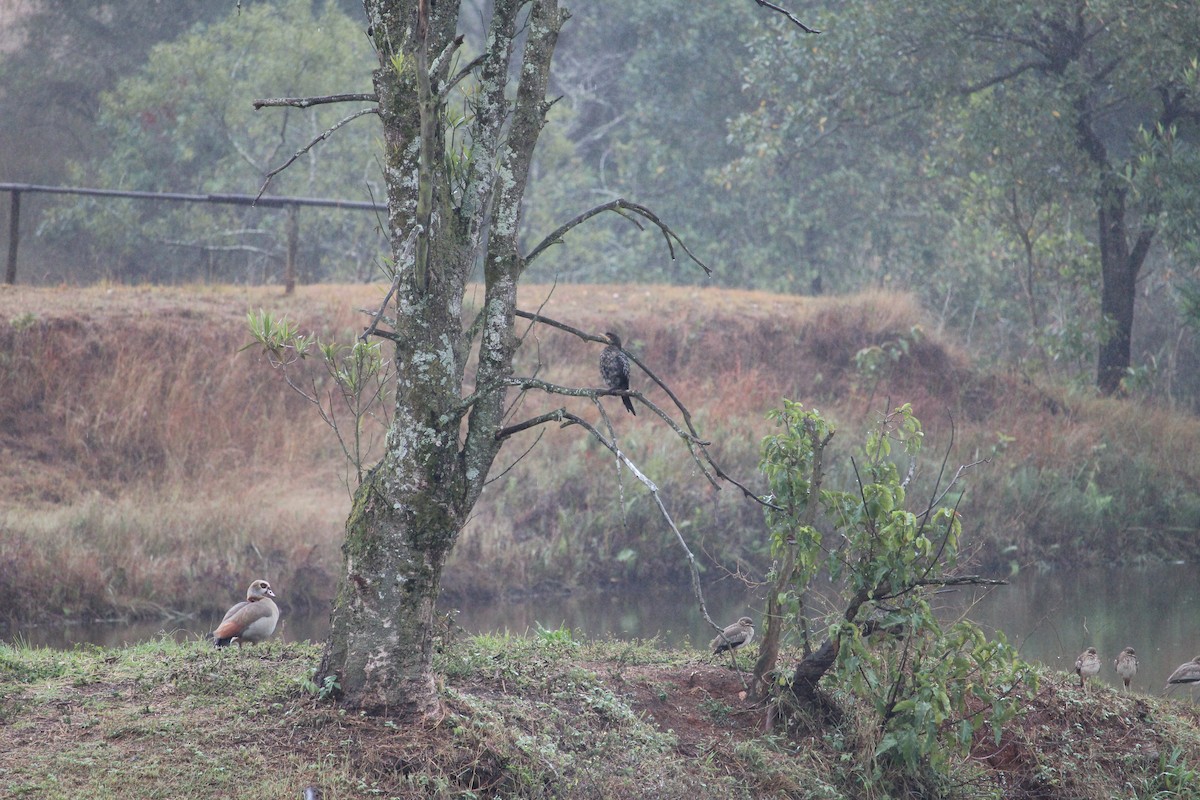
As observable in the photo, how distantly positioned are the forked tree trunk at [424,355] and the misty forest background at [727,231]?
6.26 m

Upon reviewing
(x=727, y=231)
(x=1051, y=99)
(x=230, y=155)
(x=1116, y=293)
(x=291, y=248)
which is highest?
(x=1051, y=99)

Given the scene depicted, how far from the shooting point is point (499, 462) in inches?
518

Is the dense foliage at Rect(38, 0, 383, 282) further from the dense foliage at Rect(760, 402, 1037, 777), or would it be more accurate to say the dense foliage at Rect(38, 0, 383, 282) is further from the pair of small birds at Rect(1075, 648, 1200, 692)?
the dense foliage at Rect(760, 402, 1037, 777)

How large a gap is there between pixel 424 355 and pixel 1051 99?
43.6ft

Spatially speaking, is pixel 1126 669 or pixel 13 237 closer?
pixel 1126 669

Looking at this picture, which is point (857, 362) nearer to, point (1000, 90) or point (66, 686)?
point (1000, 90)

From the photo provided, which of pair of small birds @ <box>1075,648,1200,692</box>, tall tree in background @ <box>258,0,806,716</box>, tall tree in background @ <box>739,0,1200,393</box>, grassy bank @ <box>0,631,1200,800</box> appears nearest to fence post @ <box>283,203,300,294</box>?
tall tree in background @ <box>739,0,1200,393</box>

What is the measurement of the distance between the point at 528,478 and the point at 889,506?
8.00 meters

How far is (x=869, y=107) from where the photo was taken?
694 inches

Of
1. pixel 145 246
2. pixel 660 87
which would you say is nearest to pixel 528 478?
pixel 145 246

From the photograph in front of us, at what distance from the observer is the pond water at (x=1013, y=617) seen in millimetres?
9461

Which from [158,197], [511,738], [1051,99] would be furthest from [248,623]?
[1051,99]

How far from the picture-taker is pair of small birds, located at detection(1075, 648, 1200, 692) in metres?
7.01

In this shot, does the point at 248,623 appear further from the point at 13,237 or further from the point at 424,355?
the point at 13,237
